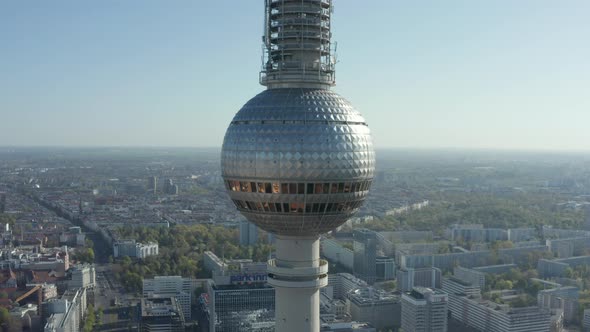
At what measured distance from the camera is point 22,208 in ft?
394

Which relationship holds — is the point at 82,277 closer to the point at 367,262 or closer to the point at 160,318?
the point at 160,318

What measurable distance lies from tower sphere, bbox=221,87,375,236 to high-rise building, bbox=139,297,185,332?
31794 mm

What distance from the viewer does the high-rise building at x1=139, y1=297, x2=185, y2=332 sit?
159 feet

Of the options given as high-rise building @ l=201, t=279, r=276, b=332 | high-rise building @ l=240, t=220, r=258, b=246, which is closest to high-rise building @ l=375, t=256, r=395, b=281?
high-rise building @ l=240, t=220, r=258, b=246

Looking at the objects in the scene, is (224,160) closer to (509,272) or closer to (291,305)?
(291,305)

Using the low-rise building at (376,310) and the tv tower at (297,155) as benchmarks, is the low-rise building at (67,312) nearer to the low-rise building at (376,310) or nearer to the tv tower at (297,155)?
the low-rise building at (376,310)

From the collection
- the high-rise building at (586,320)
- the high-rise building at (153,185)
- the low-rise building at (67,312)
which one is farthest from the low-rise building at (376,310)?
the high-rise building at (153,185)

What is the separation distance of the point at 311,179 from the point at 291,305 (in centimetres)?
441

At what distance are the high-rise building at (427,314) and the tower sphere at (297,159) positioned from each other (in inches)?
1331

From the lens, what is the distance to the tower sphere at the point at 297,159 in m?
18.1

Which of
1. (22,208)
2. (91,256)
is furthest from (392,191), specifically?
(91,256)

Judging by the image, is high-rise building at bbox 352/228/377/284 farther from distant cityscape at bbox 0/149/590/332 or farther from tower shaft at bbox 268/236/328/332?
tower shaft at bbox 268/236/328/332

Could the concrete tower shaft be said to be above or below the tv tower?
above

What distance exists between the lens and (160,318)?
1940 inches
